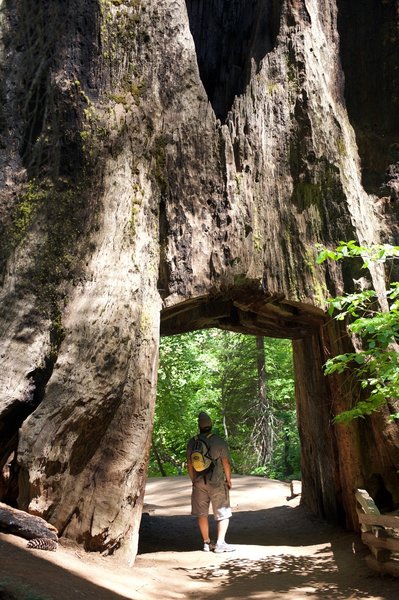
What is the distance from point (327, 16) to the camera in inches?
456

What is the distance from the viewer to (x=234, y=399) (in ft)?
72.9

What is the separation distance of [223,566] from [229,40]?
9.24 meters

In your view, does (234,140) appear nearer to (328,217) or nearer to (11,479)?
(328,217)

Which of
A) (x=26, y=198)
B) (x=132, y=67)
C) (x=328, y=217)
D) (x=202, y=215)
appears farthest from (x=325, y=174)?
(x=26, y=198)

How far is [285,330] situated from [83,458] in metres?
4.76

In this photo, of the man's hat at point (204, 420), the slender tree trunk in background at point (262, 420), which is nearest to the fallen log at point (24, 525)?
the man's hat at point (204, 420)

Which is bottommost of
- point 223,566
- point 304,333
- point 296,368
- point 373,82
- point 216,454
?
point 223,566

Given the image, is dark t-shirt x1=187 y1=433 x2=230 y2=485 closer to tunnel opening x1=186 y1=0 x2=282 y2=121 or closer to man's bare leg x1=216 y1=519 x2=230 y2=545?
man's bare leg x1=216 y1=519 x2=230 y2=545

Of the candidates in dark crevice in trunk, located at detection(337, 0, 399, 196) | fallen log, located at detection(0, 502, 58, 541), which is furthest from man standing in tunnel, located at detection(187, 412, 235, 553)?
dark crevice in trunk, located at detection(337, 0, 399, 196)

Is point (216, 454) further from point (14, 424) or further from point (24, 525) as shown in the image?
point (24, 525)

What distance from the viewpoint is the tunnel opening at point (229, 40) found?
35.7 feet

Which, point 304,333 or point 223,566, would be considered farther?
point 304,333

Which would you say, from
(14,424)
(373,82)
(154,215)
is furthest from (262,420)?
(14,424)

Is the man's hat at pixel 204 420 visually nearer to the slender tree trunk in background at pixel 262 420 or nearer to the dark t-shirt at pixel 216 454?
the dark t-shirt at pixel 216 454
